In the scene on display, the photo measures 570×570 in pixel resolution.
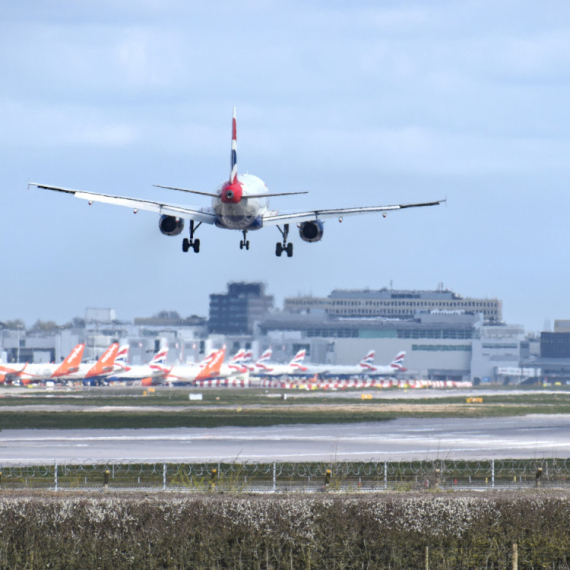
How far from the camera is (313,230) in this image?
6081 centimetres

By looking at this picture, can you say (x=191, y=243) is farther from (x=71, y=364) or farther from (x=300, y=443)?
(x=71, y=364)

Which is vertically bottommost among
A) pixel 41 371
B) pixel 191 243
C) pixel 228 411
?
pixel 228 411

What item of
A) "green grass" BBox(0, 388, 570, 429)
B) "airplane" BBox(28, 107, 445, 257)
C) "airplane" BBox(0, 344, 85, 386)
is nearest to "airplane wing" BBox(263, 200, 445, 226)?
"airplane" BBox(28, 107, 445, 257)

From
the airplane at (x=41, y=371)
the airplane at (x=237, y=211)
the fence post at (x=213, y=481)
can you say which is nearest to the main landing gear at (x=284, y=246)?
the airplane at (x=237, y=211)

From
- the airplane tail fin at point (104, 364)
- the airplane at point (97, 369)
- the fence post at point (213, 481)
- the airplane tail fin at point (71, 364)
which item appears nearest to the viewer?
the fence post at point (213, 481)

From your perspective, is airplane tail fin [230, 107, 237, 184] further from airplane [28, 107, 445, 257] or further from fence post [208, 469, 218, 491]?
fence post [208, 469, 218, 491]

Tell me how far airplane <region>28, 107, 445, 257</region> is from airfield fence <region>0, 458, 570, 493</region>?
1366 cm

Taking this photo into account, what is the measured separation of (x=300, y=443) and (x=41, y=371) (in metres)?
124

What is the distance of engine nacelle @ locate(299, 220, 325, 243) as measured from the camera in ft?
199

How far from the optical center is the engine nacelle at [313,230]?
199ft

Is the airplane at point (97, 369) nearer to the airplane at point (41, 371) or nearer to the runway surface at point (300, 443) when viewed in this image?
the airplane at point (41, 371)

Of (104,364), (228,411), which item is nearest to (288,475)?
(228,411)

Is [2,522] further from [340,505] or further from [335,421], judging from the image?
[335,421]

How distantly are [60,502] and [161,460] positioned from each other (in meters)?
34.2
